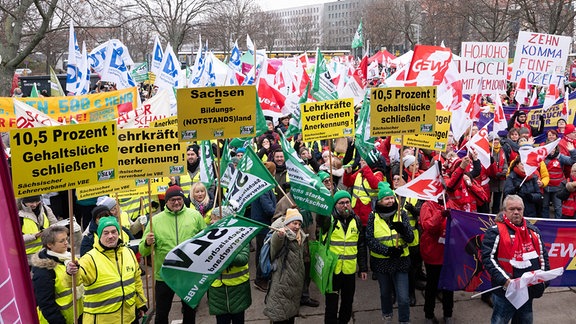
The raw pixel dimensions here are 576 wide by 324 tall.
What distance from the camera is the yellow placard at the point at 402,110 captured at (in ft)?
19.9

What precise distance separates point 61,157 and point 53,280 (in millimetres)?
1125

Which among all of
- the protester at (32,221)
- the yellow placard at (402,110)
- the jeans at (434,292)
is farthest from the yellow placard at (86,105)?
the jeans at (434,292)

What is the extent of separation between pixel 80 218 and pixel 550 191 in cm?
853

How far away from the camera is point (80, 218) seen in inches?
367

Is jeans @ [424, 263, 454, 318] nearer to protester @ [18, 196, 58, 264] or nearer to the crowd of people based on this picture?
the crowd of people

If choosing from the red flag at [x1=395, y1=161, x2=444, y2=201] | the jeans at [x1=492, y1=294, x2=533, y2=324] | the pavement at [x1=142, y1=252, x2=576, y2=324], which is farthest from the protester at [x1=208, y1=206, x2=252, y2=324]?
the jeans at [x1=492, y1=294, x2=533, y2=324]

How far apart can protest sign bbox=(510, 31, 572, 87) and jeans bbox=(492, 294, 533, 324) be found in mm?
7282

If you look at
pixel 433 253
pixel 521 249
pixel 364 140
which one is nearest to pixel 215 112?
pixel 433 253

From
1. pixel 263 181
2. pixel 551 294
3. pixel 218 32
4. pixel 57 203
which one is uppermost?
pixel 218 32

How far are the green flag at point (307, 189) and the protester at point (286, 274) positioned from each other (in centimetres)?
54

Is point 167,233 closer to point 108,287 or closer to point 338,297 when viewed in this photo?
point 108,287

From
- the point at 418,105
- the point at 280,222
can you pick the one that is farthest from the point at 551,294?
the point at 280,222

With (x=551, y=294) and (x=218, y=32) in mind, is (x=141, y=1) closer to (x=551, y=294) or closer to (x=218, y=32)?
(x=218, y=32)

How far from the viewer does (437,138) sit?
24.1 feet
